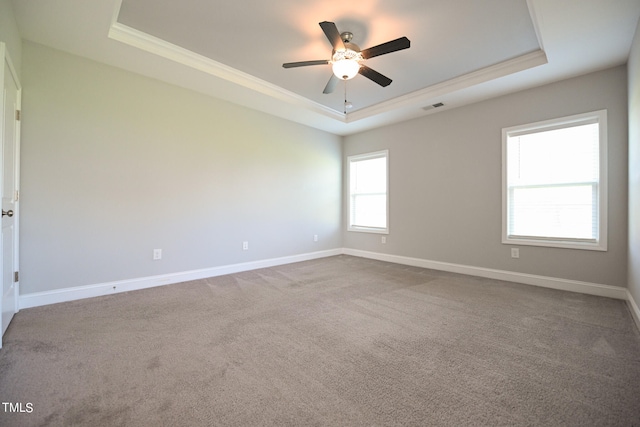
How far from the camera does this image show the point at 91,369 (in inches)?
66.2

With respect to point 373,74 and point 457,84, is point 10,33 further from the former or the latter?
point 457,84

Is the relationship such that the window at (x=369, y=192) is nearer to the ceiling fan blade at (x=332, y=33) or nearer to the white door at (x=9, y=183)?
the ceiling fan blade at (x=332, y=33)

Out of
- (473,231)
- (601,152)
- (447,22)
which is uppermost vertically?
(447,22)

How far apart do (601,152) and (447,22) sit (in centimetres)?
233

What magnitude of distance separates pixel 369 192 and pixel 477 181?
2.01 meters

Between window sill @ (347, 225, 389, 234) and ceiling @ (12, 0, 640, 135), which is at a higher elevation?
ceiling @ (12, 0, 640, 135)

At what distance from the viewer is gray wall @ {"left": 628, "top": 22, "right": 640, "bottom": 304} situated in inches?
95.0

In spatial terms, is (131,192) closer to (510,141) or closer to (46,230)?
(46,230)

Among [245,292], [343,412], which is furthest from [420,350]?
[245,292]

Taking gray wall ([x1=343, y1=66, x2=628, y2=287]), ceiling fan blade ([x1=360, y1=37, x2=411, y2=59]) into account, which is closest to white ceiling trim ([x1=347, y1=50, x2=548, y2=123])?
gray wall ([x1=343, y1=66, x2=628, y2=287])

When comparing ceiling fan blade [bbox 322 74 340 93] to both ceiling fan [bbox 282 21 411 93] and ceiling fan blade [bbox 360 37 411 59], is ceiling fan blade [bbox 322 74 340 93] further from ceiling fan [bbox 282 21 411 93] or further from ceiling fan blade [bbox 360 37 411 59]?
ceiling fan blade [bbox 360 37 411 59]

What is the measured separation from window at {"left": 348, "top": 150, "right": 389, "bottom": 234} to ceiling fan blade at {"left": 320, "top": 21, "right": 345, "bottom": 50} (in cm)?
Result: 297

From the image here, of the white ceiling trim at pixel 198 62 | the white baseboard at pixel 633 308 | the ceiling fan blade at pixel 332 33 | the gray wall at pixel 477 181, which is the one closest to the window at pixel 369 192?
the gray wall at pixel 477 181

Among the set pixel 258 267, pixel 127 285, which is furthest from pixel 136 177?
pixel 258 267
